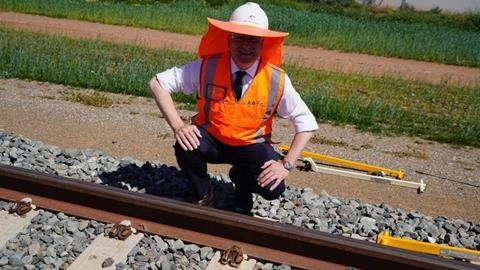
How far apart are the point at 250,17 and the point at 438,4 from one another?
39675 millimetres

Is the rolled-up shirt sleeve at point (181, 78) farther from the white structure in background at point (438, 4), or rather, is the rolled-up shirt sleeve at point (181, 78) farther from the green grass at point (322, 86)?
the white structure in background at point (438, 4)

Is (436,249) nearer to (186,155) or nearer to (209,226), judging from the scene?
(209,226)

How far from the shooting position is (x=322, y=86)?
10.5 m

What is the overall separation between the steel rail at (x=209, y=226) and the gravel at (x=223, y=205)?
0.40 feet

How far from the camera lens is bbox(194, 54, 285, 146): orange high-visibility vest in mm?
4129

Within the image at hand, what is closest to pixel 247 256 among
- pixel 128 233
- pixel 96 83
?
pixel 128 233

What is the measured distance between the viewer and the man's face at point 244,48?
12.8 ft

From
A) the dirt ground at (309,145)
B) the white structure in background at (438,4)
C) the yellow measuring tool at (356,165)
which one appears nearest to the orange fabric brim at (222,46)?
the dirt ground at (309,145)

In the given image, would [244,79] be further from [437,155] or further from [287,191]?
[437,155]

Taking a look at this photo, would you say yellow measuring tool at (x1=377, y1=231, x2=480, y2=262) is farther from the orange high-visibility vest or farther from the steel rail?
the orange high-visibility vest

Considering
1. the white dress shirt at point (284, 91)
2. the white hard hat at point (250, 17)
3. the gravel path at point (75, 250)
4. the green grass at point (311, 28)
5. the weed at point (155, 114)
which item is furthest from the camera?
the green grass at point (311, 28)

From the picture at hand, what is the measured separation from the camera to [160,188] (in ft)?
16.3

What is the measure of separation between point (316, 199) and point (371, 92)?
6.38m

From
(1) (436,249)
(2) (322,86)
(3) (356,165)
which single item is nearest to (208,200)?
(1) (436,249)
